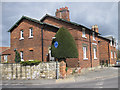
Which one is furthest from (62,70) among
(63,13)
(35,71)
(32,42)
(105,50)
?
(105,50)

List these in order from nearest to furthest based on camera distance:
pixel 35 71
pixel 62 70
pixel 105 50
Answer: pixel 62 70
pixel 35 71
pixel 105 50

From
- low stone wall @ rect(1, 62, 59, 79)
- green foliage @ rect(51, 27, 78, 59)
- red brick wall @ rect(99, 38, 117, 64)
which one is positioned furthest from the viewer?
red brick wall @ rect(99, 38, 117, 64)

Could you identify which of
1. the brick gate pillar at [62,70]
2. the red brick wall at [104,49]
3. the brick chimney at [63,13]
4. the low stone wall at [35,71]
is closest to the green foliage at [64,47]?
the brick gate pillar at [62,70]

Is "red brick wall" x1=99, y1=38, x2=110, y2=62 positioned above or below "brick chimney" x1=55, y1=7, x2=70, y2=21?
below

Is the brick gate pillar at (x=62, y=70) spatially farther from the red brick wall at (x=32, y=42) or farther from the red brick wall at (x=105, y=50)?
the red brick wall at (x=105, y=50)

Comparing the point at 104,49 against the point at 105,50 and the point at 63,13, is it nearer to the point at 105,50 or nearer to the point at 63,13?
the point at 105,50

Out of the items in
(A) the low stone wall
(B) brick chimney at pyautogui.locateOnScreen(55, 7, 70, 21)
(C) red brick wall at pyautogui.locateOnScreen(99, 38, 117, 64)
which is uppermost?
(B) brick chimney at pyautogui.locateOnScreen(55, 7, 70, 21)

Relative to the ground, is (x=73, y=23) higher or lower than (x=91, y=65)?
higher

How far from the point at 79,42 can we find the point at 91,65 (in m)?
5.02

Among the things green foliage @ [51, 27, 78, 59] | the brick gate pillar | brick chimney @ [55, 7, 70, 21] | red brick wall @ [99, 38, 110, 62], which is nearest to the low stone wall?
the brick gate pillar

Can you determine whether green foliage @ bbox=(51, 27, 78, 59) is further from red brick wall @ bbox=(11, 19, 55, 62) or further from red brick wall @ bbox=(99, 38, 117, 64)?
red brick wall @ bbox=(99, 38, 117, 64)

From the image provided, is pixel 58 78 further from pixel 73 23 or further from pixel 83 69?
pixel 73 23

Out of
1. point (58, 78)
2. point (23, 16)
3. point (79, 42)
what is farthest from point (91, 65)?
point (23, 16)

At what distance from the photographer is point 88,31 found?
902 inches
